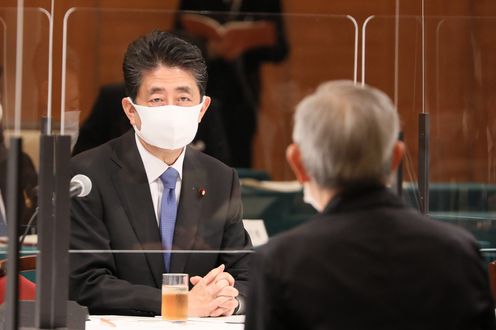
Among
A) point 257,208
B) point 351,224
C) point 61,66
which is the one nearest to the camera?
point 351,224

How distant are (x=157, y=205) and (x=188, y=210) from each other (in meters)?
0.09

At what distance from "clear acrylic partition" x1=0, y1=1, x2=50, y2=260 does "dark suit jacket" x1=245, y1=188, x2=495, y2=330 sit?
0.81 metres

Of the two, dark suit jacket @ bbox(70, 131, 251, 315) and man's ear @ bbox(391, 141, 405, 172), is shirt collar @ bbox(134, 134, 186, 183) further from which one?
man's ear @ bbox(391, 141, 405, 172)

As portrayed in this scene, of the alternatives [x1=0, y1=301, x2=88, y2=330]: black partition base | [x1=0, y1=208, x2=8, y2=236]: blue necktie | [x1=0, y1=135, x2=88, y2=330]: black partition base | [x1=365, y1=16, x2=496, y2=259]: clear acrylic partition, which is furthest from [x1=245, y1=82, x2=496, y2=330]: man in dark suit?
[x1=365, y1=16, x2=496, y2=259]: clear acrylic partition

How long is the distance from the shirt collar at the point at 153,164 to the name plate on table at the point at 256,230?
252mm

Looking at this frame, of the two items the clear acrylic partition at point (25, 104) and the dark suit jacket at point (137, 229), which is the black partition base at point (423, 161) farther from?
the clear acrylic partition at point (25, 104)

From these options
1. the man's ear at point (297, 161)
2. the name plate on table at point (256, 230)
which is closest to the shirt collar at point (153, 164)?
the name plate on table at point (256, 230)

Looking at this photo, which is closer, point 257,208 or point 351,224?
point 351,224

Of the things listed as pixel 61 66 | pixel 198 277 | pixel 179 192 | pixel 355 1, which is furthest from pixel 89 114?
pixel 355 1

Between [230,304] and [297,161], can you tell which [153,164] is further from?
[297,161]

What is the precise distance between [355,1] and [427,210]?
0.67 metres

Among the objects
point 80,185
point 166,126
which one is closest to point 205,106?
point 166,126

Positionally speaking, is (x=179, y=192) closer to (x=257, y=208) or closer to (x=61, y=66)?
(x=257, y=208)

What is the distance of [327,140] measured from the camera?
1644 mm
